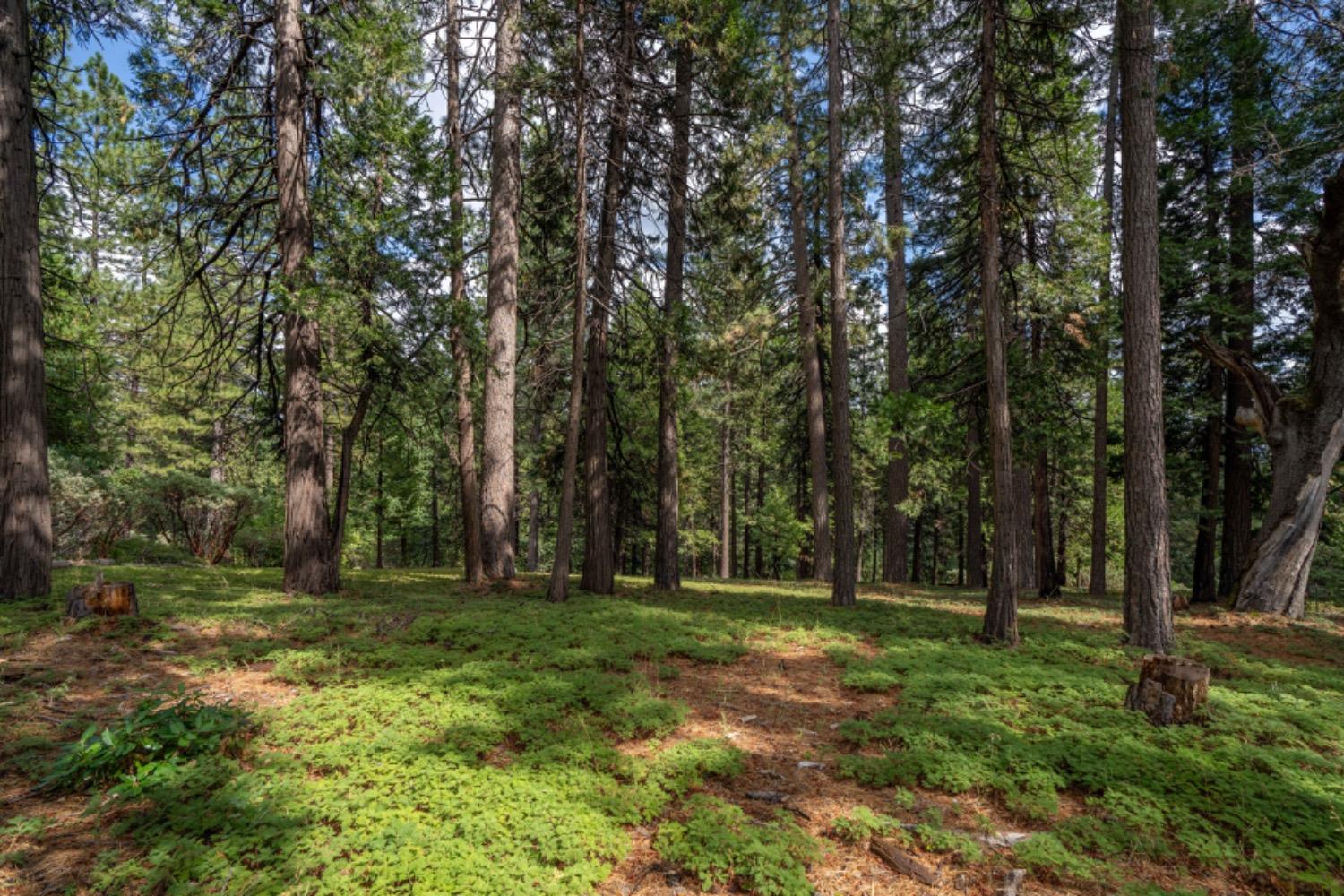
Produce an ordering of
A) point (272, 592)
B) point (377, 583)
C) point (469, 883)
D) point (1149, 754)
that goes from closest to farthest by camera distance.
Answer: point (469, 883) → point (1149, 754) → point (272, 592) → point (377, 583)

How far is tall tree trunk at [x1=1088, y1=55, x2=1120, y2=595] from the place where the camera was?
41.3ft

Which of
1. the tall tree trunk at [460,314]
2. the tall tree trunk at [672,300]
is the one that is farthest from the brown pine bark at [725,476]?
the tall tree trunk at [460,314]

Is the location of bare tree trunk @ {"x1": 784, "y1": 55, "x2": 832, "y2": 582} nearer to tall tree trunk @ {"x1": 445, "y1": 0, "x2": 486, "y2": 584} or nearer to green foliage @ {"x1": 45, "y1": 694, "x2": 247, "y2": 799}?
tall tree trunk @ {"x1": 445, "y1": 0, "x2": 486, "y2": 584}

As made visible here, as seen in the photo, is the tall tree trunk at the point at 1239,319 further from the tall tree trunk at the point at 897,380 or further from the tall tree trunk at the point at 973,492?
the tall tree trunk at the point at 897,380

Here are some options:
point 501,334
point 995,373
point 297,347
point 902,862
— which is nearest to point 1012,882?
point 902,862

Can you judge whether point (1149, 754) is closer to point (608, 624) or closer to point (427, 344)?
point (608, 624)

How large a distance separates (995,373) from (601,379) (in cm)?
636

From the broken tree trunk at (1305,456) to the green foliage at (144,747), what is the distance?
1531cm

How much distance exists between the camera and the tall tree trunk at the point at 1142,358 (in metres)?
7.37

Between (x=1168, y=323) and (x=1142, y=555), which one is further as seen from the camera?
(x=1168, y=323)

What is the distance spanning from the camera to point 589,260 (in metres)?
10.3

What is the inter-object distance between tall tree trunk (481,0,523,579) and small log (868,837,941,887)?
8.72 m

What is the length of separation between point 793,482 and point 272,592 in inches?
933

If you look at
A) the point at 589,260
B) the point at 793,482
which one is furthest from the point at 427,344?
the point at 793,482
